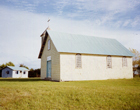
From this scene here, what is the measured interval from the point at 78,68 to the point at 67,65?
1698mm

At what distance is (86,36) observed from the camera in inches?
1059

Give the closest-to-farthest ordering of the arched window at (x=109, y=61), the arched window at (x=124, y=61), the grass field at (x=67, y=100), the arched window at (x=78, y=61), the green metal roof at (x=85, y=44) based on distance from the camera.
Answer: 1. the grass field at (x=67, y=100)
2. the arched window at (x=78, y=61)
3. the green metal roof at (x=85, y=44)
4. the arched window at (x=109, y=61)
5. the arched window at (x=124, y=61)

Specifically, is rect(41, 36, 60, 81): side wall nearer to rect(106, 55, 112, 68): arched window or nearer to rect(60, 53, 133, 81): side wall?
rect(60, 53, 133, 81): side wall

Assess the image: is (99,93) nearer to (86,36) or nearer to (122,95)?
(122,95)

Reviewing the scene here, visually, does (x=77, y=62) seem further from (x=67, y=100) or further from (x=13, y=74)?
(x=13, y=74)

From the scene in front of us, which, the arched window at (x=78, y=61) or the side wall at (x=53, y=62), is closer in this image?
the side wall at (x=53, y=62)

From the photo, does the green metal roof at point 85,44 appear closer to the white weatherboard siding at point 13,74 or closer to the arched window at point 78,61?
the arched window at point 78,61

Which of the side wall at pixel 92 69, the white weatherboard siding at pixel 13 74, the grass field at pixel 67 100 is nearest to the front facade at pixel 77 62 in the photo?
the side wall at pixel 92 69

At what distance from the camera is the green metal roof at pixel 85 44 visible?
21.7 meters

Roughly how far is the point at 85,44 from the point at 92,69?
4114 millimetres

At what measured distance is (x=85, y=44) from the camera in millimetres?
24172

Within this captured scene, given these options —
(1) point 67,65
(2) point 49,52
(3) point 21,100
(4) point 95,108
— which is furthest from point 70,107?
(2) point 49,52

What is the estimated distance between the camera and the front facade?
20672 mm

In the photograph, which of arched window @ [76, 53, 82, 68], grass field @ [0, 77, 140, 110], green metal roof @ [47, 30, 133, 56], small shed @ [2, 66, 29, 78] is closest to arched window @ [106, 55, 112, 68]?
green metal roof @ [47, 30, 133, 56]
